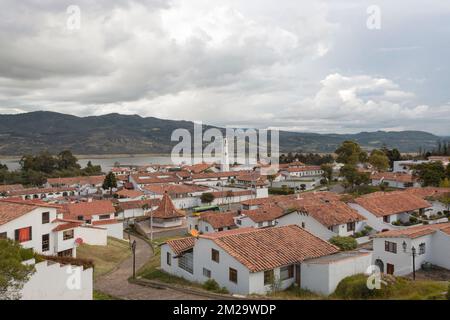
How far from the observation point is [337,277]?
1521 cm

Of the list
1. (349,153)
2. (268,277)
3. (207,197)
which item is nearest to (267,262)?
(268,277)

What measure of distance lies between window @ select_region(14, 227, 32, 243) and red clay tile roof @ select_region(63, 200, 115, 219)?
12.2 m

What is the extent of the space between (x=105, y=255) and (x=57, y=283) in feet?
43.9

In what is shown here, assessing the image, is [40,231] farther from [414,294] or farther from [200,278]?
[414,294]

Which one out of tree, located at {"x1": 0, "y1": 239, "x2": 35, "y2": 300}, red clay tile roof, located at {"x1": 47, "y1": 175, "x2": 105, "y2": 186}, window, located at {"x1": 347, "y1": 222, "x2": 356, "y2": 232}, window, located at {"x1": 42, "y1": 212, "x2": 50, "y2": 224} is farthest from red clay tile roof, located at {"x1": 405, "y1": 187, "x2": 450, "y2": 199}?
red clay tile roof, located at {"x1": 47, "y1": 175, "x2": 105, "y2": 186}

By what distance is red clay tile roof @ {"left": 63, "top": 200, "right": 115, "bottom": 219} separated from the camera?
3531 cm

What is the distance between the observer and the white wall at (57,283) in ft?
39.4

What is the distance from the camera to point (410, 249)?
20766 millimetres

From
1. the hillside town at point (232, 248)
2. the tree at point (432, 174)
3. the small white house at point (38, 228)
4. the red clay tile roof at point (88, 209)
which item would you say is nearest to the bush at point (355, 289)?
the hillside town at point (232, 248)

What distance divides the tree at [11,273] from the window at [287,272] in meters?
9.59

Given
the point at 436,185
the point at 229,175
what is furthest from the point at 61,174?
the point at 436,185

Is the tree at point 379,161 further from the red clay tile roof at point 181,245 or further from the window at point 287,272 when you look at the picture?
the window at point 287,272

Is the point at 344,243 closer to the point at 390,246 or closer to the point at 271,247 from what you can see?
the point at 390,246
